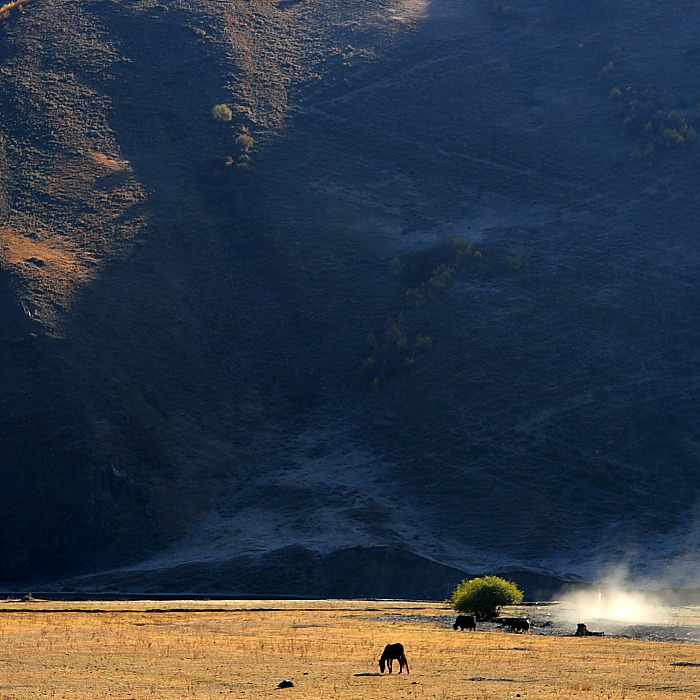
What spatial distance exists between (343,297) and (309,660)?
6402cm

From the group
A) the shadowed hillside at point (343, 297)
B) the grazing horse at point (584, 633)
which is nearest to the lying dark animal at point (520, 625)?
the grazing horse at point (584, 633)

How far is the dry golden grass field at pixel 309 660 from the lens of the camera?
19.4 meters

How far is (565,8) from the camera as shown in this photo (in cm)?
12988

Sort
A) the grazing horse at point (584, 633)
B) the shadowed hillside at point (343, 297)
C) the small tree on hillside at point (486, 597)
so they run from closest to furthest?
the grazing horse at point (584, 633) → the small tree on hillside at point (486, 597) → the shadowed hillside at point (343, 297)

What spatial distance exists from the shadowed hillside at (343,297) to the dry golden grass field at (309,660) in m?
23.5

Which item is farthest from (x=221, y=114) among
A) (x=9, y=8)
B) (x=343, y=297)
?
(x=9, y=8)

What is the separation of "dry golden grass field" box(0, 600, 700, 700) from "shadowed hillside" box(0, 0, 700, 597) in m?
23.5

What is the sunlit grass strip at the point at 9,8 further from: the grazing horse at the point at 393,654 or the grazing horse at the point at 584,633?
the grazing horse at the point at 393,654

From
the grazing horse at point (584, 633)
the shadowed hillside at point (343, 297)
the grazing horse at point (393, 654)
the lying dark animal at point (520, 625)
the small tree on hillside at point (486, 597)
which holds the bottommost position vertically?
the grazing horse at point (393, 654)

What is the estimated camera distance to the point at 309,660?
950 inches

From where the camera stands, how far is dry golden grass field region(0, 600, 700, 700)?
19359 mm

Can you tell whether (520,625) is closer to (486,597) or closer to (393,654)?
(486,597)

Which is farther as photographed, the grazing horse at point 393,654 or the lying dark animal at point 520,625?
the lying dark animal at point 520,625

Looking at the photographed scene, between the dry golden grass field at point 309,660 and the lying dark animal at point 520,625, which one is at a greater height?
the lying dark animal at point 520,625
